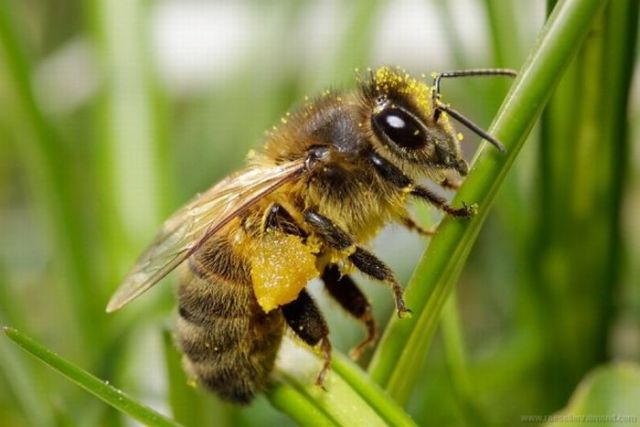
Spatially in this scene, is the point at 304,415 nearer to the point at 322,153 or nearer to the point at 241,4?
the point at 322,153

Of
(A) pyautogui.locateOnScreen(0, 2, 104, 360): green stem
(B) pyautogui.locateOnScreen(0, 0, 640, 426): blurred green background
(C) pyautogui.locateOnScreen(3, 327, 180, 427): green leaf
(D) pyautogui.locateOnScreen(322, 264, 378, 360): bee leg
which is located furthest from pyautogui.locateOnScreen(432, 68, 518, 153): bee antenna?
(A) pyautogui.locateOnScreen(0, 2, 104, 360): green stem

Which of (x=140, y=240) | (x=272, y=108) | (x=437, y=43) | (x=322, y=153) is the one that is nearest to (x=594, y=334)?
(x=322, y=153)

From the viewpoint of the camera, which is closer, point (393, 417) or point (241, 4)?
point (393, 417)

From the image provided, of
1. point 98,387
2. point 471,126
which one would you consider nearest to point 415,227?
point 471,126

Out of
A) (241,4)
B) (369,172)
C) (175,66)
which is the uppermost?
(369,172)

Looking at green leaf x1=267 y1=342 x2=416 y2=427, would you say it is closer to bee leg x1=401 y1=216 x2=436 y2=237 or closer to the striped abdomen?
the striped abdomen

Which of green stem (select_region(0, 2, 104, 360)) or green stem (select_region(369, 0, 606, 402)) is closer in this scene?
green stem (select_region(369, 0, 606, 402))
